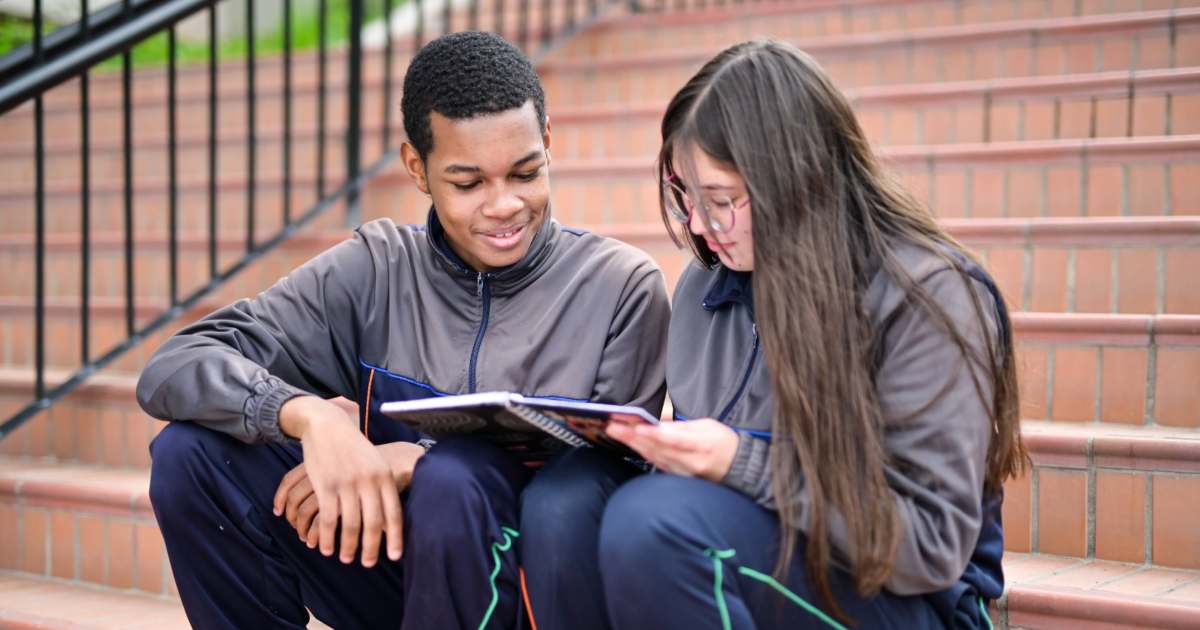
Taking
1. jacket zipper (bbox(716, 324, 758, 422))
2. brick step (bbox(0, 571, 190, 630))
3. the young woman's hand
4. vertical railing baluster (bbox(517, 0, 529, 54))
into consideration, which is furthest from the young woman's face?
vertical railing baluster (bbox(517, 0, 529, 54))

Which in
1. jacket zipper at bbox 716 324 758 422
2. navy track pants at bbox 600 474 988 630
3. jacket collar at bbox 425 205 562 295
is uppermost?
jacket collar at bbox 425 205 562 295

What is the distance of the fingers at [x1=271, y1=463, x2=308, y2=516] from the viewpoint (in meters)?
1.93

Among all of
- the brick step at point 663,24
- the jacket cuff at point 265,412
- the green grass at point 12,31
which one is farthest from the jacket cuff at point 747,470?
the green grass at point 12,31

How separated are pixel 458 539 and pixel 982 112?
2.40 m

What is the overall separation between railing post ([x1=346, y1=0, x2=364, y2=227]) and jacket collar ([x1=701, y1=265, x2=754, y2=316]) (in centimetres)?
219

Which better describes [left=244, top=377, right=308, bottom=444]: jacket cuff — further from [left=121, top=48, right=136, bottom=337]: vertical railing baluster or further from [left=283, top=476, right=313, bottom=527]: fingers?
[left=121, top=48, right=136, bottom=337]: vertical railing baluster

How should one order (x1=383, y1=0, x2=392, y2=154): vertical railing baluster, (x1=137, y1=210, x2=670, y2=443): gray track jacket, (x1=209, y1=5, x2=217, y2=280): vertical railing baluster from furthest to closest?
(x1=383, y1=0, x2=392, y2=154): vertical railing baluster, (x1=209, y1=5, x2=217, y2=280): vertical railing baluster, (x1=137, y1=210, x2=670, y2=443): gray track jacket

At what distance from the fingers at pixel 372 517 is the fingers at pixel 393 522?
0.01 meters

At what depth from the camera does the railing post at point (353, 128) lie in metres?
3.87

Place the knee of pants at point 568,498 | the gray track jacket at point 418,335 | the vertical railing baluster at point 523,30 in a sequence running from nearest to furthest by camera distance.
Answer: the knee of pants at point 568,498 < the gray track jacket at point 418,335 < the vertical railing baluster at point 523,30

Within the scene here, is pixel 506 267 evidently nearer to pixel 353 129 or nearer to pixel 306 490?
pixel 306 490

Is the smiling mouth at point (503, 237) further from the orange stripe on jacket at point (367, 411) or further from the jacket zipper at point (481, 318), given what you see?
the orange stripe on jacket at point (367, 411)

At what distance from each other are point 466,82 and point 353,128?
193cm

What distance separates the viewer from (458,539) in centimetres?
175
